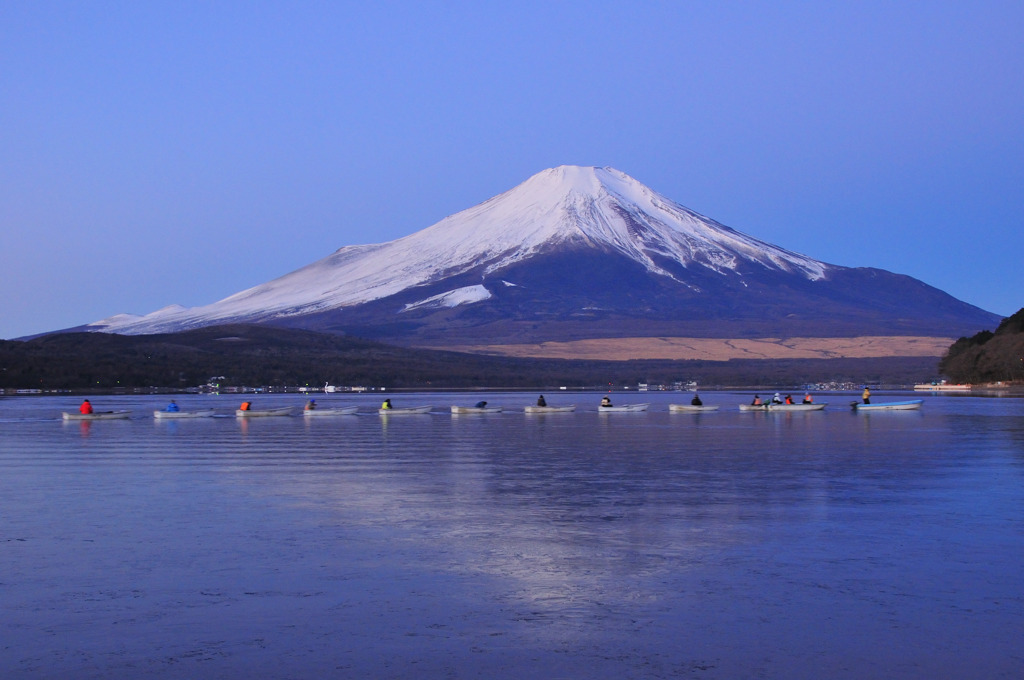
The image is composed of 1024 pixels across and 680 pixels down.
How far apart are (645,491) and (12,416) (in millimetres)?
55116

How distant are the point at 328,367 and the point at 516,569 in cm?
14345

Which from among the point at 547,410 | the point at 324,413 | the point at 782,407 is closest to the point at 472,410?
the point at 547,410

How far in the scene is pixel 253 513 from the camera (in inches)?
840

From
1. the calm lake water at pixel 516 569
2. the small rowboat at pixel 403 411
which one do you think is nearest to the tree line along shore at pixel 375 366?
the small rowboat at pixel 403 411

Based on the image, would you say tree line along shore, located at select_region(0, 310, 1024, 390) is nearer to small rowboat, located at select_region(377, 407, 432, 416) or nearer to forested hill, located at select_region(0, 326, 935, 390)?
forested hill, located at select_region(0, 326, 935, 390)

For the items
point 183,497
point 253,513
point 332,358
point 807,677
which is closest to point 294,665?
point 807,677

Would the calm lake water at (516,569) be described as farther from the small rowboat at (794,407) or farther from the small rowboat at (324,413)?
the small rowboat at (794,407)

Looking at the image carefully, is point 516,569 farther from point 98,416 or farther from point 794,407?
point 794,407

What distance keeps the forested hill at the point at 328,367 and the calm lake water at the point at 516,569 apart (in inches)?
4302

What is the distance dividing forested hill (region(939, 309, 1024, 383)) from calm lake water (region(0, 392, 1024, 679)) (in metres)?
84.1

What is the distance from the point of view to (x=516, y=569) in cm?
1551

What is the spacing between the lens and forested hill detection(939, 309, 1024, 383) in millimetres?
107812

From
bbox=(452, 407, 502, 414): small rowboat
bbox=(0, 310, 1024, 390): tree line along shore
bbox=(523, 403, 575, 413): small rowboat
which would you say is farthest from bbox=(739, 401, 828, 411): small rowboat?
bbox=(0, 310, 1024, 390): tree line along shore

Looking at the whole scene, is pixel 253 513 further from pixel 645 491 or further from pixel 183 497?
pixel 645 491
